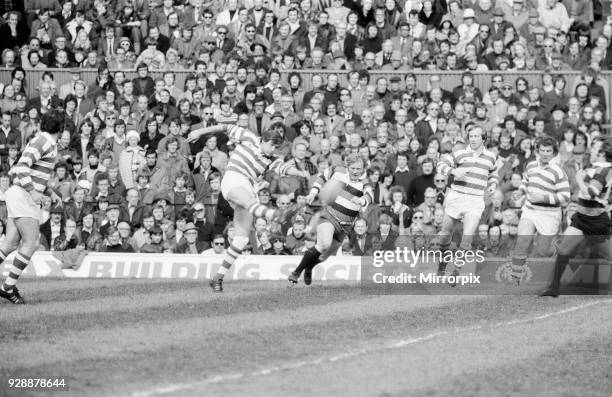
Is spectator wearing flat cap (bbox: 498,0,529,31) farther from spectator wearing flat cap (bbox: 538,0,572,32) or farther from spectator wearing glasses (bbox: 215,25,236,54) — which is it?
spectator wearing glasses (bbox: 215,25,236,54)

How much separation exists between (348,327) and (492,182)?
207 inches

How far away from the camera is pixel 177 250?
1784cm

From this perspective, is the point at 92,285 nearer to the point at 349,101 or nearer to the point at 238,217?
the point at 238,217

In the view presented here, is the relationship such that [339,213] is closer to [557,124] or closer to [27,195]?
[27,195]

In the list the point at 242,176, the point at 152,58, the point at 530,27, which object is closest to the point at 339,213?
the point at 242,176

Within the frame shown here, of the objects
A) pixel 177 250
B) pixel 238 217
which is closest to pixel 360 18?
pixel 177 250

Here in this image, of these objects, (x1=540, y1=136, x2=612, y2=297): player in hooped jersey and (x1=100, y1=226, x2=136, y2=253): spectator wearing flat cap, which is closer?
(x1=540, y1=136, x2=612, y2=297): player in hooped jersey

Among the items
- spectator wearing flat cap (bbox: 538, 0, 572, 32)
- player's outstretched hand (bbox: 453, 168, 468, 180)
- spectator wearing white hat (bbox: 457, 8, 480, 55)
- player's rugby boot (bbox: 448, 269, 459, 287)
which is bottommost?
player's rugby boot (bbox: 448, 269, 459, 287)

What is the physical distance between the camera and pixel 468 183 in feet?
49.3

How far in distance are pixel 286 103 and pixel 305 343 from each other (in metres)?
10.2

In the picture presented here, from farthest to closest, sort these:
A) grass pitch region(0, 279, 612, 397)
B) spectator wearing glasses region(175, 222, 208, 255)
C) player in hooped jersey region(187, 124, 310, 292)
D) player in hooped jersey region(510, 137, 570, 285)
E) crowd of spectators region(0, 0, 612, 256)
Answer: crowd of spectators region(0, 0, 612, 256)
spectator wearing glasses region(175, 222, 208, 255)
player in hooped jersey region(510, 137, 570, 285)
player in hooped jersey region(187, 124, 310, 292)
grass pitch region(0, 279, 612, 397)
